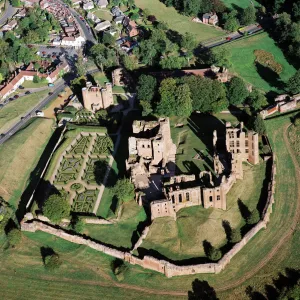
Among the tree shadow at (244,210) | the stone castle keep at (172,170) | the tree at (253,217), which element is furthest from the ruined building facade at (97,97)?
the tree at (253,217)

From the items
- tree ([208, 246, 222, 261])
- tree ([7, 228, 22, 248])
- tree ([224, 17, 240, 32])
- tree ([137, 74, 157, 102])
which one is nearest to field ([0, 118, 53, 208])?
tree ([7, 228, 22, 248])

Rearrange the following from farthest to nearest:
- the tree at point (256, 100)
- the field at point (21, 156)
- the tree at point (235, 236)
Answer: the tree at point (256, 100)
the field at point (21, 156)
the tree at point (235, 236)

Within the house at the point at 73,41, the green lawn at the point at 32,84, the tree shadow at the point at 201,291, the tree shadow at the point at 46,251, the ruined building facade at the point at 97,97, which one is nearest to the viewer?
the tree shadow at the point at 201,291

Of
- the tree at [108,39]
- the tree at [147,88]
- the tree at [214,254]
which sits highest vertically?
the tree at [147,88]

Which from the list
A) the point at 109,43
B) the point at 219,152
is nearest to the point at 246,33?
the point at 109,43

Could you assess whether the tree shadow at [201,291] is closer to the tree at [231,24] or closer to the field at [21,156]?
the field at [21,156]

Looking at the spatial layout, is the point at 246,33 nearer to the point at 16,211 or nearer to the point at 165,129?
the point at 165,129

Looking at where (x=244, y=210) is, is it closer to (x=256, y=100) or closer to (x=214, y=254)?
(x=214, y=254)
